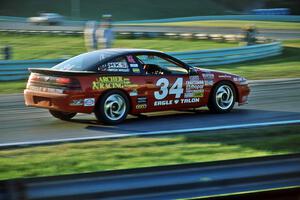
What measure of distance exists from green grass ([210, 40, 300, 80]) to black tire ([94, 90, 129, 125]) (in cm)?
879

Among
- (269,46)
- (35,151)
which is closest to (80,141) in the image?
(35,151)

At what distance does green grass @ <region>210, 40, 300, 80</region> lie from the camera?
18448 mm

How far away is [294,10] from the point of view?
78188 mm

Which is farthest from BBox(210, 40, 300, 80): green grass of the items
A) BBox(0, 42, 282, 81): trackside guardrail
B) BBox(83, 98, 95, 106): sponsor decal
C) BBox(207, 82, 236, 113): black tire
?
BBox(83, 98, 95, 106): sponsor decal

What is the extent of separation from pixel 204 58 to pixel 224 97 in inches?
405

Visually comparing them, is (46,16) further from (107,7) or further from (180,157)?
(180,157)

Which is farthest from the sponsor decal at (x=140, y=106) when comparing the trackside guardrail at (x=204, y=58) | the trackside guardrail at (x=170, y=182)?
the trackside guardrail at (x=204, y=58)

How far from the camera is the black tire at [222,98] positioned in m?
10.8

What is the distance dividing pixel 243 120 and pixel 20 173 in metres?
5.02

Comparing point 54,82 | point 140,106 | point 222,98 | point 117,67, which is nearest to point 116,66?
point 117,67

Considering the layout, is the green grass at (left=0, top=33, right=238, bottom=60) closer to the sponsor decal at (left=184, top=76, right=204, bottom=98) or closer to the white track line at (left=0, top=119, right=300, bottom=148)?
the sponsor decal at (left=184, top=76, right=204, bottom=98)

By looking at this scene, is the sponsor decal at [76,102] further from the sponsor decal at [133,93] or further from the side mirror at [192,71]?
the side mirror at [192,71]

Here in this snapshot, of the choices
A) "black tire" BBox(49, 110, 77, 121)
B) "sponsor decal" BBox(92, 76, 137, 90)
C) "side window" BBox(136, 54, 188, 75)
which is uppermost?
"side window" BBox(136, 54, 188, 75)

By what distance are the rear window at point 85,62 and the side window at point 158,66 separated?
2.28 ft
